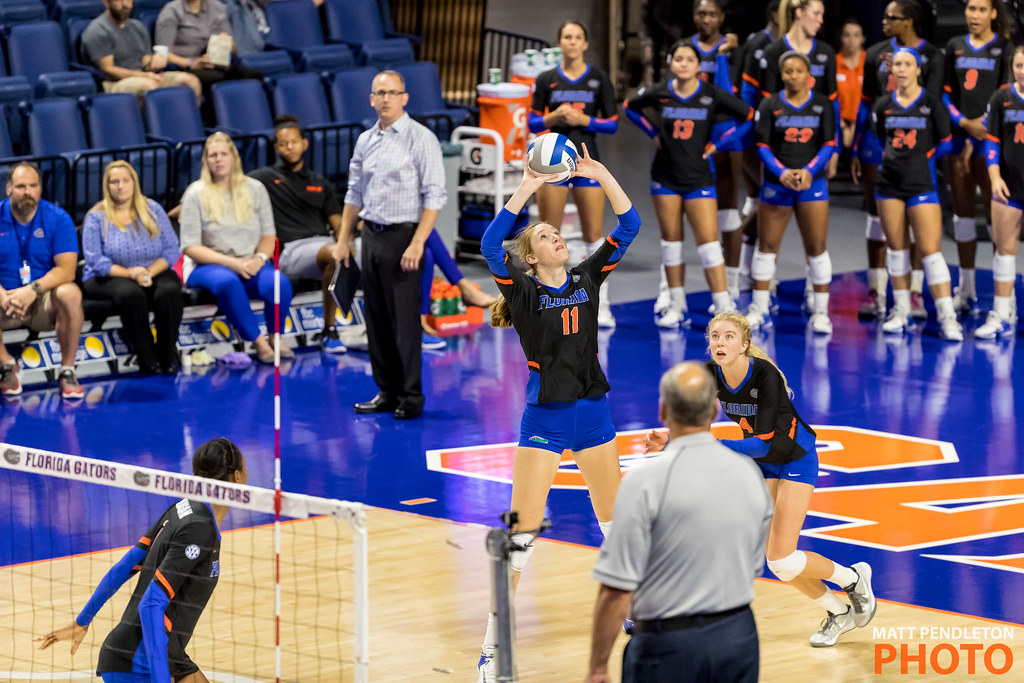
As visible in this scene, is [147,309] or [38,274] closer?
[38,274]

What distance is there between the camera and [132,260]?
35.8ft

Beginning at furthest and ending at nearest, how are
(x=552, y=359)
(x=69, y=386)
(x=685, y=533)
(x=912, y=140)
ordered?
1. (x=912, y=140)
2. (x=69, y=386)
3. (x=552, y=359)
4. (x=685, y=533)

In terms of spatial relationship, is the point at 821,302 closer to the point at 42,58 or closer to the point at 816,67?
the point at 816,67

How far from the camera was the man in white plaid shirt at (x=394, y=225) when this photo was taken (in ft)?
32.1

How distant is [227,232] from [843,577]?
246 inches

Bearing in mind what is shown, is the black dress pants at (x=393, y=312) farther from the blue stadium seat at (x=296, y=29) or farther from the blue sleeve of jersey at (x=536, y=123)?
the blue stadium seat at (x=296, y=29)

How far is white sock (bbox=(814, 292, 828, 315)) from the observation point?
40.5ft

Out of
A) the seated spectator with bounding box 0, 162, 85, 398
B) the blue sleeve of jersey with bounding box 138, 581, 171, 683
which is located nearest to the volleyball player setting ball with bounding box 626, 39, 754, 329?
the seated spectator with bounding box 0, 162, 85, 398

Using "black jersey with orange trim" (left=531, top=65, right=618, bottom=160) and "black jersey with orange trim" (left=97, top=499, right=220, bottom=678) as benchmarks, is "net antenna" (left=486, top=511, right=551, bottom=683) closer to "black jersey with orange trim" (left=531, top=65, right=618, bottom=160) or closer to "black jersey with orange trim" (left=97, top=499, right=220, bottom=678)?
"black jersey with orange trim" (left=97, top=499, right=220, bottom=678)

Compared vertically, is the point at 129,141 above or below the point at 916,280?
above

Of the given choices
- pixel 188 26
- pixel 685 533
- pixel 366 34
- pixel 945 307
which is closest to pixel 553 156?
pixel 685 533

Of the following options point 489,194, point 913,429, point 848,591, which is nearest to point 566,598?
point 848,591

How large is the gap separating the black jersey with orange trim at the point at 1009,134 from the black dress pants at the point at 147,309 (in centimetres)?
624

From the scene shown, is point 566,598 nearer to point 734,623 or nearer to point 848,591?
point 848,591
